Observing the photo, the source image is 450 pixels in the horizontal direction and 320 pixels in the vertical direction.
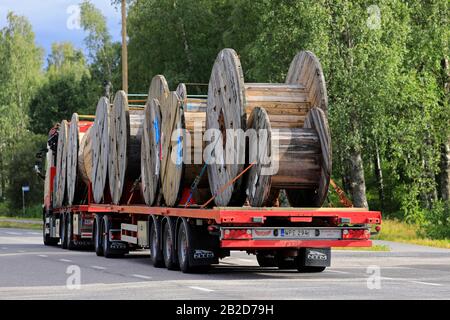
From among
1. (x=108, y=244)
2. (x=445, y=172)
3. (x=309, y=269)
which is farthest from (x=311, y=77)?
(x=445, y=172)

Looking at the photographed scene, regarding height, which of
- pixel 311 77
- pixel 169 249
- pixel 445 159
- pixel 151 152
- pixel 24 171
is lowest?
pixel 169 249

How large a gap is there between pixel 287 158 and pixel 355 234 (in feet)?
5.79

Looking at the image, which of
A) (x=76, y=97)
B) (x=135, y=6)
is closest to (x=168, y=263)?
(x=135, y=6)

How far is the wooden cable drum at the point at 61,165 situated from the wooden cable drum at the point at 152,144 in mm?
9758

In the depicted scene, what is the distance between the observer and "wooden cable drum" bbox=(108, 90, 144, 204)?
1026 inches

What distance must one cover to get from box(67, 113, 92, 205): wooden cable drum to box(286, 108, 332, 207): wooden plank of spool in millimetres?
13483

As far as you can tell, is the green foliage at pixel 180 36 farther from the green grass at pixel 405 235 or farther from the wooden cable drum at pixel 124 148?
the wooden cable drum at pixel 124 148

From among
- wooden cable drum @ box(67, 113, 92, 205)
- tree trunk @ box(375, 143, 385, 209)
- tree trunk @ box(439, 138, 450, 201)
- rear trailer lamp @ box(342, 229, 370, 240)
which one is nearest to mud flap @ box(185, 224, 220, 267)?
rear trailer lamp @ box(342, 229, 370, 240)

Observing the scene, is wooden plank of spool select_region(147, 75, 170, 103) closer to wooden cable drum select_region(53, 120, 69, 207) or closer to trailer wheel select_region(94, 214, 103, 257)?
trailer wheel select_region(94, 214, 103, 257)

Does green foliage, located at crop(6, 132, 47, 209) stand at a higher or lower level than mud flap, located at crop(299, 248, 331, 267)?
higher

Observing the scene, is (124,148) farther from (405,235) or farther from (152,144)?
(405,235)

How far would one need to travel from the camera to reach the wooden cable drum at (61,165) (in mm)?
34156

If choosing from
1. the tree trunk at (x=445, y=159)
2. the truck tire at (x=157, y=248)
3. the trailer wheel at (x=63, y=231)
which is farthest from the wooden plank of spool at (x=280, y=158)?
the tree trunk at (x=445, y=159)

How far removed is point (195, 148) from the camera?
2106 centimetres
